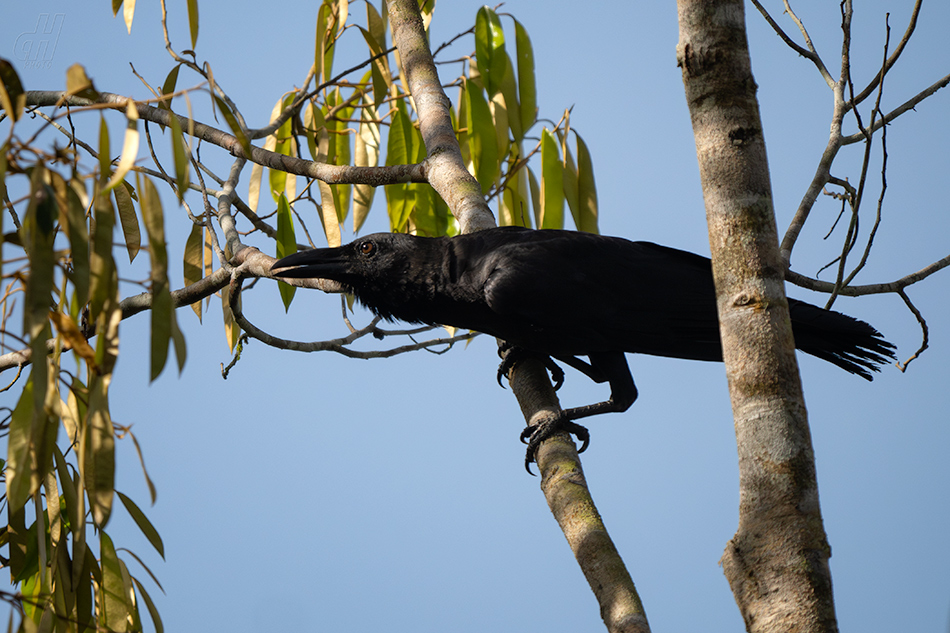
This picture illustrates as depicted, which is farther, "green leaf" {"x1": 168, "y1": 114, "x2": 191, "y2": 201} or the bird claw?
the bird claw

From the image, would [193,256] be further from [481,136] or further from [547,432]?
[547,432]

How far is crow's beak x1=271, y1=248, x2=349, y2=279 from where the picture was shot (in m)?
2.79

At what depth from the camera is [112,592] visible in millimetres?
1715

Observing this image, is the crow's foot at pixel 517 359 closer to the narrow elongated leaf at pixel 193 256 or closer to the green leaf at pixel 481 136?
the green leaf at pixel 481 136

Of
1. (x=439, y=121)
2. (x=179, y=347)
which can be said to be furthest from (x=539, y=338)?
(x=179, y=347)

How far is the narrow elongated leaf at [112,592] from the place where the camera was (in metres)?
1.69

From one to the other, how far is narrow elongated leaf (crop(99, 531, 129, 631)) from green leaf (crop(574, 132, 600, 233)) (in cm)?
247

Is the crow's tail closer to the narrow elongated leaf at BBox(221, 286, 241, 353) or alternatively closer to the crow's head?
the crow's head

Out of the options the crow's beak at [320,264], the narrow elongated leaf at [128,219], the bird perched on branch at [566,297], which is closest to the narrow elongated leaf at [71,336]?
the narrow elongated leaf at [128,219]

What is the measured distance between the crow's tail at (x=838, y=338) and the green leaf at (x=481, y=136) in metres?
1.38

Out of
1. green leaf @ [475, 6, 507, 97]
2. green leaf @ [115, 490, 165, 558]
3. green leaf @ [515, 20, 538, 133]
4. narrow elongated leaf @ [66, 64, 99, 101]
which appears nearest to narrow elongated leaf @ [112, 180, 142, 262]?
green leaf @ [115, 490, 165, 558]

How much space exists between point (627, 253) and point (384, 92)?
131cm

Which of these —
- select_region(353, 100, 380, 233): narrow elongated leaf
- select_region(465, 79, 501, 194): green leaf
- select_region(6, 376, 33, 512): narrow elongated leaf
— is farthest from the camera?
select_region(353, 100, 380, 233): narrow elongated leaf

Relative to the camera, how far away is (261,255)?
8.57 ft
